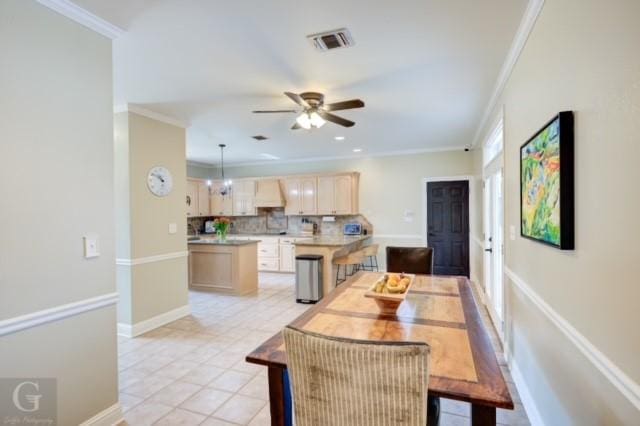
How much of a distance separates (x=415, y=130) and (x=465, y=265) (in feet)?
9.87

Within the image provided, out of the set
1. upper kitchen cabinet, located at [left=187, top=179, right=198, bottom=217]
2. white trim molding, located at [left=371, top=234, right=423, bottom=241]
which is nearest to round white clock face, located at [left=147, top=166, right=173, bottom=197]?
upper kitchen cabinet, located at [left=187, top=179, right=198, bottom=217]

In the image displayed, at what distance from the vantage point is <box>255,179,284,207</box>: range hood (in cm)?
752

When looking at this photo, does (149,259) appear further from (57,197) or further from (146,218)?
(57,197)

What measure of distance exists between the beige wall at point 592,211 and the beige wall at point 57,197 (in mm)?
2590

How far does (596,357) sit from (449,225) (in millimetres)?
5428

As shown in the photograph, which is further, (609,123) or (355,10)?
(355,10)

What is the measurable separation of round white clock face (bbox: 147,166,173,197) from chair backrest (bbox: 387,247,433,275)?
2.82 meters

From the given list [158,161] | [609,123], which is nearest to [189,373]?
[158,161]

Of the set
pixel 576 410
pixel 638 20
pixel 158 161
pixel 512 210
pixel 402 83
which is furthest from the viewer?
pixel 158 161

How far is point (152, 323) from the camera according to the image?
12.7 ft

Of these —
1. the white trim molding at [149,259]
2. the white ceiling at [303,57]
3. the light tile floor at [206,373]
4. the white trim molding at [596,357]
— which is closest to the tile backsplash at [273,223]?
the light tile floor at [206,373]

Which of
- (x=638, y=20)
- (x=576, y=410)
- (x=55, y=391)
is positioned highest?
(x=638, y=20)

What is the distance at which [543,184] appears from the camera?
5.85 ft

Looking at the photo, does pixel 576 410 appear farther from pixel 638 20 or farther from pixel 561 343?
pixel 638 20
